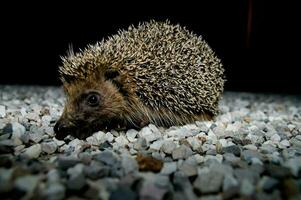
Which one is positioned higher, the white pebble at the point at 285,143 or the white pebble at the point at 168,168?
the white pebble at the point at 285,143

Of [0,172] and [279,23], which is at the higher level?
[279,23]

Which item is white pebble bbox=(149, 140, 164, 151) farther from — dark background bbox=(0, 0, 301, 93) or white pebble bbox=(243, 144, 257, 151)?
dark background bbox=(0, 0, 301, 93)

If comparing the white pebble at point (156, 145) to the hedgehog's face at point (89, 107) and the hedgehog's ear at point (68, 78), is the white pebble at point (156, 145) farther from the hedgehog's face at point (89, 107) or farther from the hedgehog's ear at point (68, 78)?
the hedgehog's ear at point (68, 78)

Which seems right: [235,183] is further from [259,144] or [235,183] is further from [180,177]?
[259,144]

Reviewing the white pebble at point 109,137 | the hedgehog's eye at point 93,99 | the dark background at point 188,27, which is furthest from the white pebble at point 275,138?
the dark background at point 188,27

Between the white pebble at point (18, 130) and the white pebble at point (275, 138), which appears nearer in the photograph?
the white pebble at point (18, 130)

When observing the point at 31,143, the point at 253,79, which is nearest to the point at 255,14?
the point at 253,79

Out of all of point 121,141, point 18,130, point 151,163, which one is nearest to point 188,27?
point 121,141
